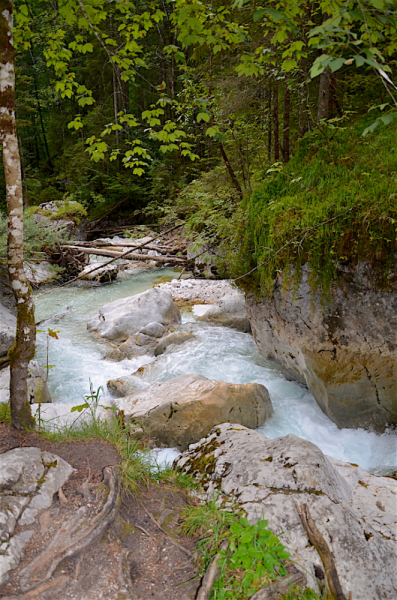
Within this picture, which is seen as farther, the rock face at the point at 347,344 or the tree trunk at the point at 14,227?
the rock face at the point at 347,344

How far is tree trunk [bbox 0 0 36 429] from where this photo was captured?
2.76 metres

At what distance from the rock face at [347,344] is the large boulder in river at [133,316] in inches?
175

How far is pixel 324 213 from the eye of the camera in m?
4.70

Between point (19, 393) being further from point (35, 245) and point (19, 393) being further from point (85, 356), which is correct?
point (35, 245)

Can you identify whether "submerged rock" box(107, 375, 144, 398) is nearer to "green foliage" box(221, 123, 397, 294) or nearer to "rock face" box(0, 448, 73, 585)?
"green foliage" box(221, 123, 397, 294)

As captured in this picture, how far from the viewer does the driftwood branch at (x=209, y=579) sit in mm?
2032

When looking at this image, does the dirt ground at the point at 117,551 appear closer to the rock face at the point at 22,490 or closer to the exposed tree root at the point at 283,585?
the rock face at the point at 22,490

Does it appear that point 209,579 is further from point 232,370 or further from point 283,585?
point 232,370

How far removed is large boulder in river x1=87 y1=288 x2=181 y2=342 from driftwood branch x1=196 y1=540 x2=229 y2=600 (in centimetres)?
708

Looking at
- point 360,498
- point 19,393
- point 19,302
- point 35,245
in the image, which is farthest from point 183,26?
point 35,245

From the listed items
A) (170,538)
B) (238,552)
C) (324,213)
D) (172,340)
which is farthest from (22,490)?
(172,340)

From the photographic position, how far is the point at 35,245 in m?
11.5

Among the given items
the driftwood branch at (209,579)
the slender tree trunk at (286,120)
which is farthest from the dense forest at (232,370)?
the slender tree trunk at (286,120)

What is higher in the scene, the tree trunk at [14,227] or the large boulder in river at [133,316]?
the tree trunk at [14,227]
